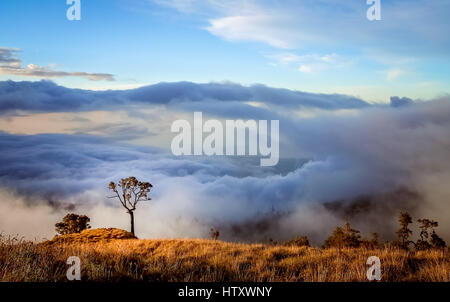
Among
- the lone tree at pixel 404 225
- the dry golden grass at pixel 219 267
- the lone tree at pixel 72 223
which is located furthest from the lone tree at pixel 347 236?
the lone tree at pixel 72 223

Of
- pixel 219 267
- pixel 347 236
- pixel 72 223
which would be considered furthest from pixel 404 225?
pixel 72 223

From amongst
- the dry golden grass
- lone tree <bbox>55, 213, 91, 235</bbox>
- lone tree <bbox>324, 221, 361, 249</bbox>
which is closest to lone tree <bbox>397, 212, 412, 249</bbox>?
lone tree <bbox>324, 221, 361, 249</bbox>

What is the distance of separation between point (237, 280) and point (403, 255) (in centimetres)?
683

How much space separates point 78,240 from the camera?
20.6 meters

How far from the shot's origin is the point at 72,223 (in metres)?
36.9

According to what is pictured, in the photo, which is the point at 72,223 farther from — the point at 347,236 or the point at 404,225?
the point at 404,225

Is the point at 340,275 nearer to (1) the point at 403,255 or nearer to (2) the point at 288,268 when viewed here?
(2) the point at 288,268

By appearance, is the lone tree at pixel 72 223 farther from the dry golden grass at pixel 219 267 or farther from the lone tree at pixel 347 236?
the dry golden grass at pixel 219 267

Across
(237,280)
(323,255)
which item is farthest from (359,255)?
(237,280)

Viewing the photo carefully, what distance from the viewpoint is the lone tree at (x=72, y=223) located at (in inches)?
1449

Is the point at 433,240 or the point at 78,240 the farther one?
the point at 433,240

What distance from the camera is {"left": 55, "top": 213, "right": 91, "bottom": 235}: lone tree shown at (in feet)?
→ 121
